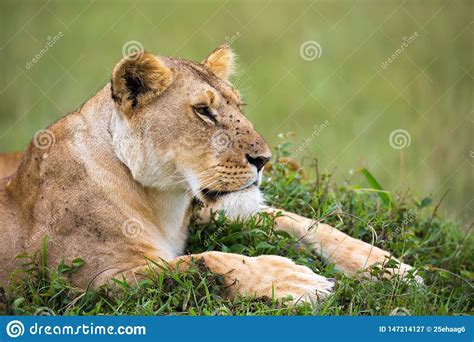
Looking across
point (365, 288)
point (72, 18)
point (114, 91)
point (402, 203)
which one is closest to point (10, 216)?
point (114, 91)

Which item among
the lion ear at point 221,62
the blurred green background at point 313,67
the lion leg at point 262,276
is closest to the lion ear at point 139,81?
the lion ear at point 221,62

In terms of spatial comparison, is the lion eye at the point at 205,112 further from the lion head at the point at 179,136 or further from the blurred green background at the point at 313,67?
the blurred green background at the point at 313,67

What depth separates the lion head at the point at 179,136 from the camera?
4.45 m

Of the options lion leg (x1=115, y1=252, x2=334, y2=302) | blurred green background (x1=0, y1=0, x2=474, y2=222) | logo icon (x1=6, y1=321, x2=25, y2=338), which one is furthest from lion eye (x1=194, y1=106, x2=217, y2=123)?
blurred green background (x1=0, y1=0, x2=474, y2=222)

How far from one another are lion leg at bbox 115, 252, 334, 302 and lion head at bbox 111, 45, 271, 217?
326 mm

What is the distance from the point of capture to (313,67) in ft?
31.6

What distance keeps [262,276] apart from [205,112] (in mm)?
795

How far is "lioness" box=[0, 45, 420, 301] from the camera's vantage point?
4434mm

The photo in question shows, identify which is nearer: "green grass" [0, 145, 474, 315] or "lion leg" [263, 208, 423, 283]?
"green grass" [0, 145, 474, 315]

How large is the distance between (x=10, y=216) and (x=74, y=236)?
0.41m

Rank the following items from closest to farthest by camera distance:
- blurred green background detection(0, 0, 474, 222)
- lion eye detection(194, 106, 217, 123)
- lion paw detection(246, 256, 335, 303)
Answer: lion paw detection(246, 256, 335, 303)
lion eye detection(194, 106, 217, 123)
blurred green background detection(0, 0, 474, 222)

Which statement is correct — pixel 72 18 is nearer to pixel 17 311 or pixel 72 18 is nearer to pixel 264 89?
pixel 264 89

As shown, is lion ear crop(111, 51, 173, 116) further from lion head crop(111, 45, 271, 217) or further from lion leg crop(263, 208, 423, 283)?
lion leg crop(263, 208, 423, 283)

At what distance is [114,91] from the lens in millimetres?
4484
